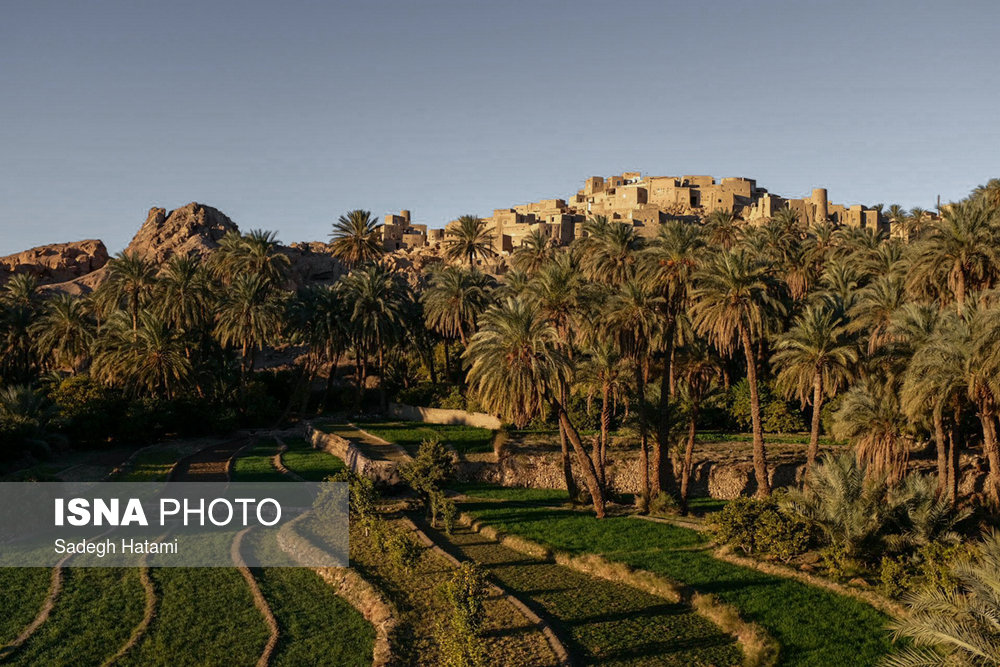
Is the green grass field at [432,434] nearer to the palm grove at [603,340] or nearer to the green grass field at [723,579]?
the palm grove at [603,340]

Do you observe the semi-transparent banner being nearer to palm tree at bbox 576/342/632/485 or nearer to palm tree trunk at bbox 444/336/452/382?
palm tree at bbox 576/342/632/485

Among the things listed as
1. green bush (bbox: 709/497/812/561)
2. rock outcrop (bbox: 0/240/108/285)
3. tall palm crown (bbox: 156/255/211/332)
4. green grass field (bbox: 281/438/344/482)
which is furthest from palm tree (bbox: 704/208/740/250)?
rock outcrop (bbox: 0/240/108/285)

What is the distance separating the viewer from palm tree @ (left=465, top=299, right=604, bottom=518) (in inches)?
1071

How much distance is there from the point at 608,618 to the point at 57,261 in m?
82.3

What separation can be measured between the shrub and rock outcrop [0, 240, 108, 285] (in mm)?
78555

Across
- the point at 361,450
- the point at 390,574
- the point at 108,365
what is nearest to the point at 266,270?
the point at 108,365

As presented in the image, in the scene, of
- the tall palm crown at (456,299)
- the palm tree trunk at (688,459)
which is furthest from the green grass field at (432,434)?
the palm tree trunk at (688,459)

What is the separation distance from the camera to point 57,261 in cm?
8169

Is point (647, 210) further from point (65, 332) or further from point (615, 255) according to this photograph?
point (65, 332)

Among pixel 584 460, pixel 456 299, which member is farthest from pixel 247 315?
pixel 584 460

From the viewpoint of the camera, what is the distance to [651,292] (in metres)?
31.4

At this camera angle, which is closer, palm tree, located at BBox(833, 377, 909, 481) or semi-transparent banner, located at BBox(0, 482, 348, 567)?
semi-transparent banner, located at BBox(0, 482, 348, 567)

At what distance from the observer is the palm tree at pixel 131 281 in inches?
1989

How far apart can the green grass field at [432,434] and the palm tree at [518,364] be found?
37.0 ft
